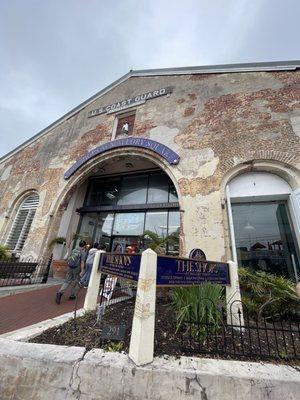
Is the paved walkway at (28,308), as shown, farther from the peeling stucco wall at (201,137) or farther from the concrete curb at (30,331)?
the peeling stucco wall at (201,137)

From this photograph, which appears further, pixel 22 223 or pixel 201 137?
pixel 22 223

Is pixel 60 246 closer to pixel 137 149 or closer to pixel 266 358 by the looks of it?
Answer: pixel 137 149

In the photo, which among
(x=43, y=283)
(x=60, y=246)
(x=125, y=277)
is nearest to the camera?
(x=125, y=277)

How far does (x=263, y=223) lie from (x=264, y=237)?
1.65ft

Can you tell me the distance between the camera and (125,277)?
3.30 meters

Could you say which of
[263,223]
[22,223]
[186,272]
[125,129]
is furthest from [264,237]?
[22,223]

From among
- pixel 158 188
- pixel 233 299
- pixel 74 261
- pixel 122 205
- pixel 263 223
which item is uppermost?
pixel 158 188

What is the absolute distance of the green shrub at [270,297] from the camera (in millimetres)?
4312

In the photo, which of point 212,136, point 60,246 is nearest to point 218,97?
point 212,136

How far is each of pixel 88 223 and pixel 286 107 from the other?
37.5ft

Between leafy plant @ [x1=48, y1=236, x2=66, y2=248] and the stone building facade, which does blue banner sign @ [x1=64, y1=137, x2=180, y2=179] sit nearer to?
the stone building facade

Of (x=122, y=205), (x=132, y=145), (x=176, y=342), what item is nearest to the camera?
(x=176, y=342)

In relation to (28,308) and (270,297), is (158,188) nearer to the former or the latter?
(270,297)

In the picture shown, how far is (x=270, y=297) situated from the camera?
169 inches
